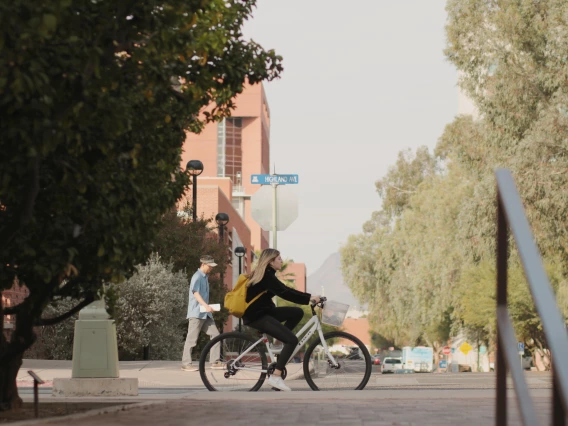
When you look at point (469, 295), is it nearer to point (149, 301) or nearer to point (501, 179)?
point (149, 301)

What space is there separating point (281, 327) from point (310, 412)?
12.0 ft

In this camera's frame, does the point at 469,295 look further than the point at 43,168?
Yes

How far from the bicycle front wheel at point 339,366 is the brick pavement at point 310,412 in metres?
1.76

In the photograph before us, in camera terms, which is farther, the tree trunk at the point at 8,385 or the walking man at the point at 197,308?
the walking man at the point at 197,308

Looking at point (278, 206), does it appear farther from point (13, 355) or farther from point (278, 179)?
point (13, 355)

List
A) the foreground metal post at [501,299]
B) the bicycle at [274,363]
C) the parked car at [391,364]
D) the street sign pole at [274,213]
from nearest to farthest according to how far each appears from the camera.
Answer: the foreground metal post at [501,299] < the bicycle at [274,363] < the street sign pole at [274,213] < the parked car at [391,364]

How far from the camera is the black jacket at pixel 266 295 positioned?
39.8ft

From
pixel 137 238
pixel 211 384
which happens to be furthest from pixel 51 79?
pixel 211 384

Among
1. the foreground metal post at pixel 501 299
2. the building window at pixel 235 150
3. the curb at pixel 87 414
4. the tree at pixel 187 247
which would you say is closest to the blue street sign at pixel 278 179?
the curb at pixel 87 414

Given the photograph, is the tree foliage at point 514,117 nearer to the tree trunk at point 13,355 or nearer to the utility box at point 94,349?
the utility box at point 94,349

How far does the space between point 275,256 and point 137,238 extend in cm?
404

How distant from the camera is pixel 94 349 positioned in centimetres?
1167

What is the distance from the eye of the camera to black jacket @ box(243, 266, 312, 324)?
12.1 metres

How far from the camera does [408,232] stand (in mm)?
58906
